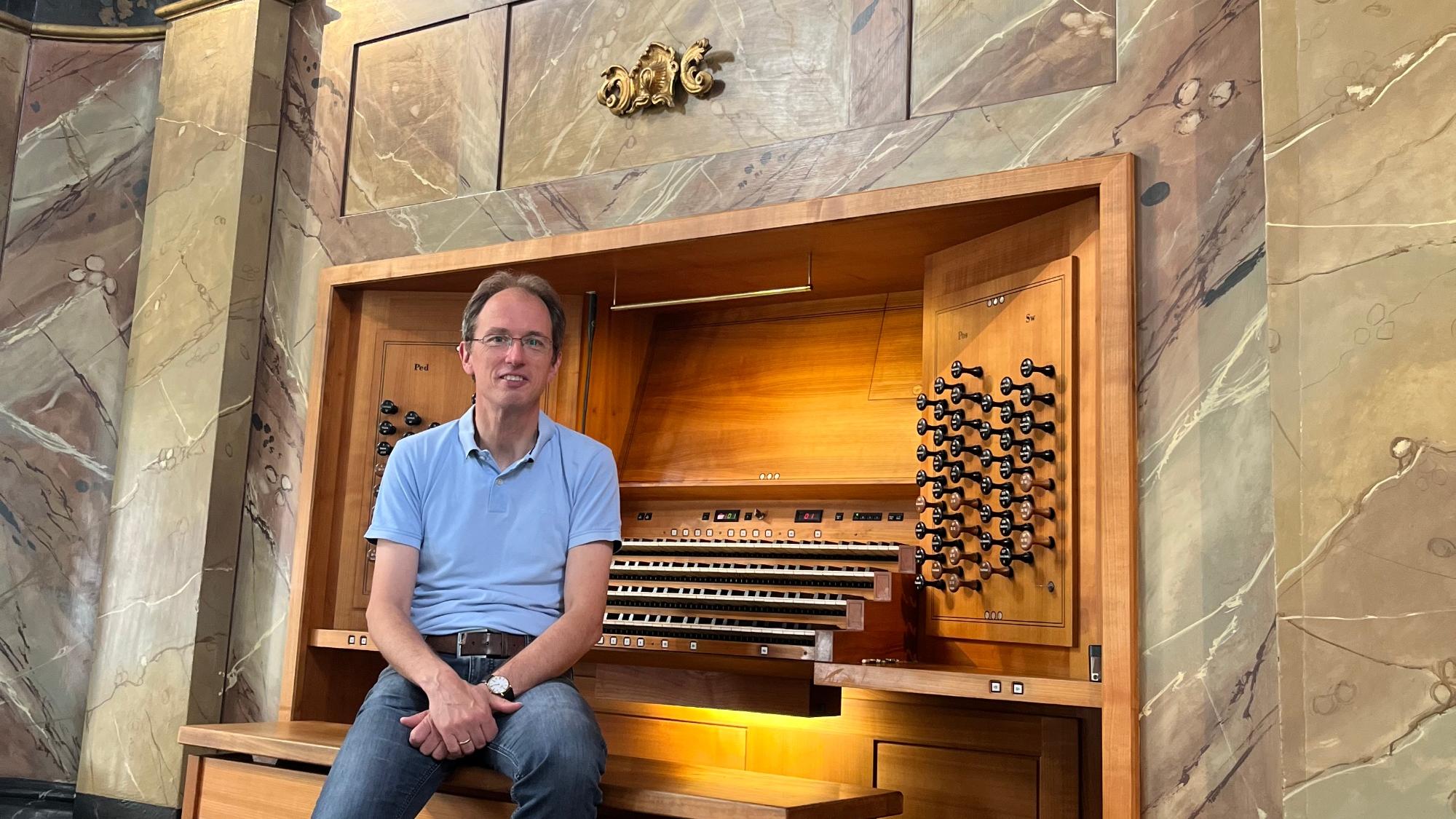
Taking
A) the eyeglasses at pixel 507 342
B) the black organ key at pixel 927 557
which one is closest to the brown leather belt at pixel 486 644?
the eyeglasses at pixel 507 342

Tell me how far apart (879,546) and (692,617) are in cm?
65

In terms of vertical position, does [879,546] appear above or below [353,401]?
below

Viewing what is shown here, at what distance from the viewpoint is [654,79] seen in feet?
13.8

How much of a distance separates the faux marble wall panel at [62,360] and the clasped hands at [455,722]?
3.25m

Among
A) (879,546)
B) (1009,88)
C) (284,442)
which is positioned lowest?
(879,546)

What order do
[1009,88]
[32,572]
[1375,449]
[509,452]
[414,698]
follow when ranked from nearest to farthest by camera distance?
[1375,449] → [414,698] → [509,452] → [1009,88] → [32,572]

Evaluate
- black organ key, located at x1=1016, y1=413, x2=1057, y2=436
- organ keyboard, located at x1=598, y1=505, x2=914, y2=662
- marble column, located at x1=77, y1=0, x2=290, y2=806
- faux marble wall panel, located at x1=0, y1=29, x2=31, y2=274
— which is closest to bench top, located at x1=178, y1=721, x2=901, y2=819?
organ keyboard, located at x1=598, y1=505, x2=914, y2=662

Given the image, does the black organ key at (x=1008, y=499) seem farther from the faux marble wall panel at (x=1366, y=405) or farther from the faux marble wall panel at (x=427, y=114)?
the faux marble wall panel at (x=427, y=114)

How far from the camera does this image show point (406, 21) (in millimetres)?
4895

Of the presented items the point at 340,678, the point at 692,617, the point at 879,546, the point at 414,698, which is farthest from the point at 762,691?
the point at 340,678

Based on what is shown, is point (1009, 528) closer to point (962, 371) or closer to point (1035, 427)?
point (1035, 427)

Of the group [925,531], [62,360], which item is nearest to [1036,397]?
[925,531]

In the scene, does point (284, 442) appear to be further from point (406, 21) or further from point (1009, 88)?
point (1009, 88)

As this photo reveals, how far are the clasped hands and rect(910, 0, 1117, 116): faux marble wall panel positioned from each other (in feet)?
7.08
